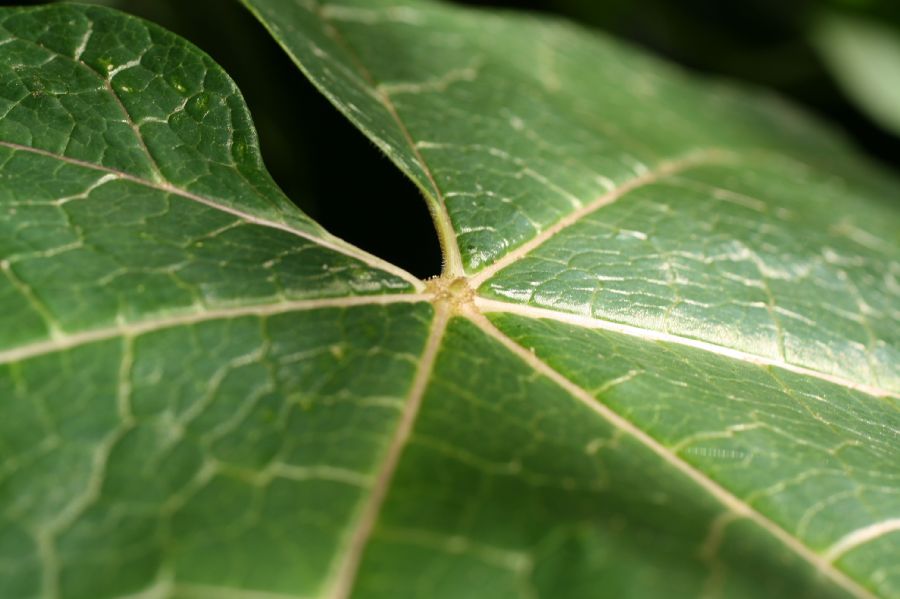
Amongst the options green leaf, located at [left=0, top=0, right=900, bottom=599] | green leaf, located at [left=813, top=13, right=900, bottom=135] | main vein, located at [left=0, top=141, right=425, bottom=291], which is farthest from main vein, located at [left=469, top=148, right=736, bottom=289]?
green leaf, located at [left=813, top=13, right=900, bottom=135]

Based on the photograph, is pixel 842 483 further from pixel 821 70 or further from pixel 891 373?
pixel 821 70

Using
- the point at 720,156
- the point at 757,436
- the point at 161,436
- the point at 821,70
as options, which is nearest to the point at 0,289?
the point at 161,436

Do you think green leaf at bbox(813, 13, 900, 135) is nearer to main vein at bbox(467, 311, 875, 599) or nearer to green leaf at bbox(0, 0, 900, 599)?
green leaf at bbox(0, 0, 900, 599)

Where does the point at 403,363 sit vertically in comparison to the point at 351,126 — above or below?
below

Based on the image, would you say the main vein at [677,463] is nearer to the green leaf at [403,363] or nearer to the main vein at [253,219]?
the green leaf at [403,363]

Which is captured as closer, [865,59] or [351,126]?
[351,126]

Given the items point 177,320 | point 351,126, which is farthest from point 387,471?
point 351,126

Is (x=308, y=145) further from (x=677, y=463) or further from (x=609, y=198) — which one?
(x=677, y=463)
